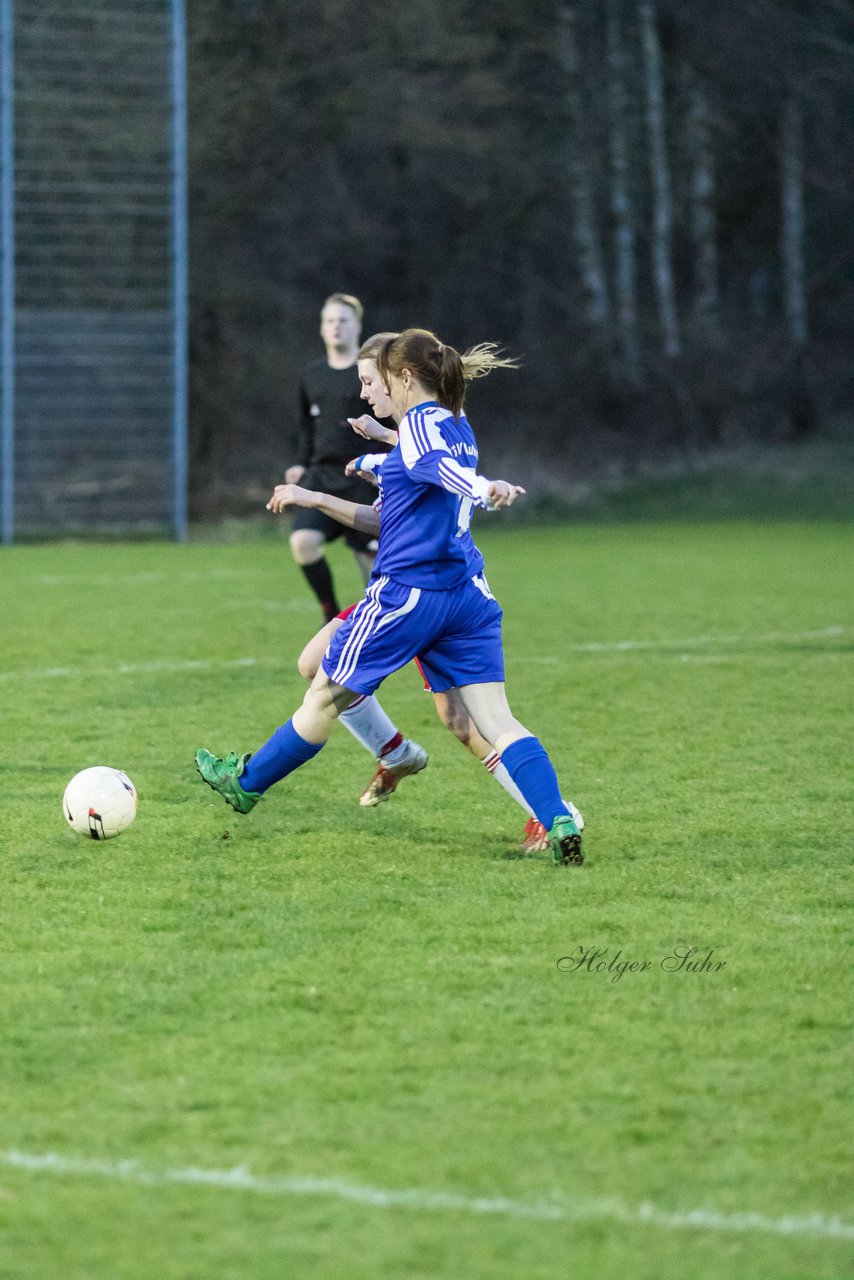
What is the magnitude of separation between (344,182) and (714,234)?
26.6 feet

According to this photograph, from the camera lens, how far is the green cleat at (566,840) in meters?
5.14

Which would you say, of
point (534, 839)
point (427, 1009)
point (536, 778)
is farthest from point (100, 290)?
point (427, 1009)

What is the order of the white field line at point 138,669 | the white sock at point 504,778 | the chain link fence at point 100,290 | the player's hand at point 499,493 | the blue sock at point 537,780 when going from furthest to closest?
the chain link fence at point 100,290 < the white field line at point 138,669 < the white sock at point 504,778 < the blue sock at point 537,780 < the player's hand at point 499,493

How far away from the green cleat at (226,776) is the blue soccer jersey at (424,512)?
81 cm

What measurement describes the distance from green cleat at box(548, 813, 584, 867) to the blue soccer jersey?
2.59 ft

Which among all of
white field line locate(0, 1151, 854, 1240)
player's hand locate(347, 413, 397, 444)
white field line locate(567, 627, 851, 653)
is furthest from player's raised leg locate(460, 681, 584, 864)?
white field line locate(567, 627, 851, 653)

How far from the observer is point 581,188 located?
95.2 feet

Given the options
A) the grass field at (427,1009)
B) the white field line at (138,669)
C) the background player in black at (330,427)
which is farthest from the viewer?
the background player in black at (330,427)

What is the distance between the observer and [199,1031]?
12.2ft

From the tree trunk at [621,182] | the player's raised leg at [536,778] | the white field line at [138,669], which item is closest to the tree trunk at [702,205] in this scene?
the tree trunk at [621,182]

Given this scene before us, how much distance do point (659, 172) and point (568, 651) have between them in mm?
21948

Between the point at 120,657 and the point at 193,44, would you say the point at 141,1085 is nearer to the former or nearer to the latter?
the point at 120,657

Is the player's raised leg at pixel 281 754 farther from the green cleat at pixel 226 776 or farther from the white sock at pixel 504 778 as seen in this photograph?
the white sock at pixel 504 778

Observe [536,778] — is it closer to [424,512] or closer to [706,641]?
[424,512]
